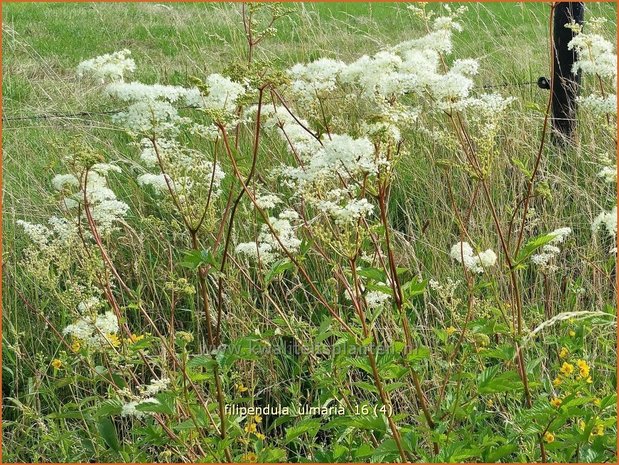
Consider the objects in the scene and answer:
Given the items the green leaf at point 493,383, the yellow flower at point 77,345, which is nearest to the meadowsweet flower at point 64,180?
the yellow flower at point 77,345

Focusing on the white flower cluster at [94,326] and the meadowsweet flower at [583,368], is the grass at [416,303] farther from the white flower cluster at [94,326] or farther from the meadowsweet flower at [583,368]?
the white flower cluster at [94,326]

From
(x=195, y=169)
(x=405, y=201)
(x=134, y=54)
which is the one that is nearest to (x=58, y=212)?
(x=405, y=201)

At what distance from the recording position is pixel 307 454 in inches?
128

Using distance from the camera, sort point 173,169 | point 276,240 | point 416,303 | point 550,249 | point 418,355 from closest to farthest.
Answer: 1. point 418,355
2. point 173,169
3. point 276,240
4. point 550,249
5. point 416,303

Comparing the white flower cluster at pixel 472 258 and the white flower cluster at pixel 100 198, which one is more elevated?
the white flower cluster at pixel 100 198

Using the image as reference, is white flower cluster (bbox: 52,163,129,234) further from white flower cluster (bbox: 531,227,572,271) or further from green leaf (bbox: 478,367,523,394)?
white flower cluster (bbox: 531,227,572,271)

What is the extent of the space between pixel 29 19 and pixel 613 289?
12.6 m

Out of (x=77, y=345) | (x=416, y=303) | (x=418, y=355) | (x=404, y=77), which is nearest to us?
(x=418, y=355)

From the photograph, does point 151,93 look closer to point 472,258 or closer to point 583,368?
point 472,258

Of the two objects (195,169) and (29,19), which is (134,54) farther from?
(195,169)

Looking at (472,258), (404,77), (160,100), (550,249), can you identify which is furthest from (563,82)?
(160,100)

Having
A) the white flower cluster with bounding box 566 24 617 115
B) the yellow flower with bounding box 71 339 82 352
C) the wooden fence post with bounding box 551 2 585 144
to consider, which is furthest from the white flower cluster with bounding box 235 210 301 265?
the wooden fence post with bounding box 551 2 585 144

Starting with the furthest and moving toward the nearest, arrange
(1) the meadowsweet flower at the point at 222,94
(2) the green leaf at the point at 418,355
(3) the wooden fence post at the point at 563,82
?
1. (3) the wooden fence post at the point at 563,82
2. (1) the meadowsweet flower at the point at 222,94
3. (2) the green leaf at the point at 418,355

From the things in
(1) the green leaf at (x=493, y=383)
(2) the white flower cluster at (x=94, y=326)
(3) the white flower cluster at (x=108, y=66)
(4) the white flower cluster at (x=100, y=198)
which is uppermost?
(3) the white flower cluster at (x=108, y=66)
